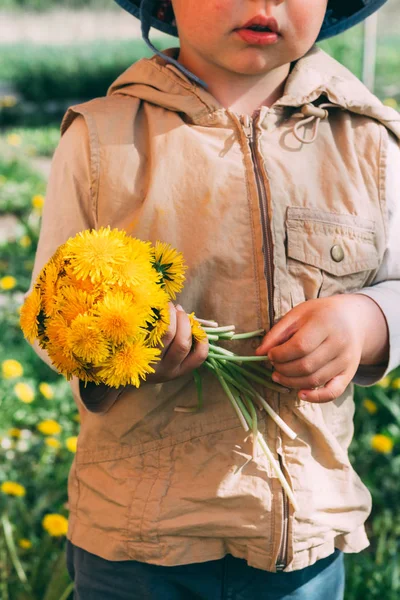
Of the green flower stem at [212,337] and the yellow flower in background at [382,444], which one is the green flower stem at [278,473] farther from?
the yellow flower in background at [382,444]

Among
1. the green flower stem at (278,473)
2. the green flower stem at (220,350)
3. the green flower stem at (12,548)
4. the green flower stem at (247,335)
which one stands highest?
the green flower stem at (247,335)

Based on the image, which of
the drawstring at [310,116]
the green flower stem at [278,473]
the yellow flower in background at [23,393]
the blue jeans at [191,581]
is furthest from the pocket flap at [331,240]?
the yellow flower in background at [23,393]

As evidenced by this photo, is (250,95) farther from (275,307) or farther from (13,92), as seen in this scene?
(13,92)

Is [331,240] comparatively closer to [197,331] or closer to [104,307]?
[197,331]

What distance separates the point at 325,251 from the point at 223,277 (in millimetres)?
207

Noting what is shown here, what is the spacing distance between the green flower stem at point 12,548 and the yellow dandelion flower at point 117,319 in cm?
139

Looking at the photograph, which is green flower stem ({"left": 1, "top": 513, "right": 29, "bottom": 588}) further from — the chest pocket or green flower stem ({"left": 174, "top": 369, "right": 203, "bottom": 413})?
the chest pocket

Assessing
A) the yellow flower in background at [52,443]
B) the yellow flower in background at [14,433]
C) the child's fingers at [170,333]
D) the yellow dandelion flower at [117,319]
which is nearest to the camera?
the yellow dandelion flower at [117,319]

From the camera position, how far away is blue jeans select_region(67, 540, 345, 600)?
156cm

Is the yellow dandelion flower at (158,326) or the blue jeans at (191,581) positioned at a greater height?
the yellow dandelion flower at (158,326)

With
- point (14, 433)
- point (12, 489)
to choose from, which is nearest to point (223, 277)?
point (12, 489)

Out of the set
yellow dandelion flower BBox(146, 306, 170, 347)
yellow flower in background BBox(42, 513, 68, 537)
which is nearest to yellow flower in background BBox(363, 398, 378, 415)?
yellow flower in background BBox(42, 513, 68, 537)

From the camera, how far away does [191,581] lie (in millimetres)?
1564

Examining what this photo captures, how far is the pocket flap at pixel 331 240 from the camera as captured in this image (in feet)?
5.13
